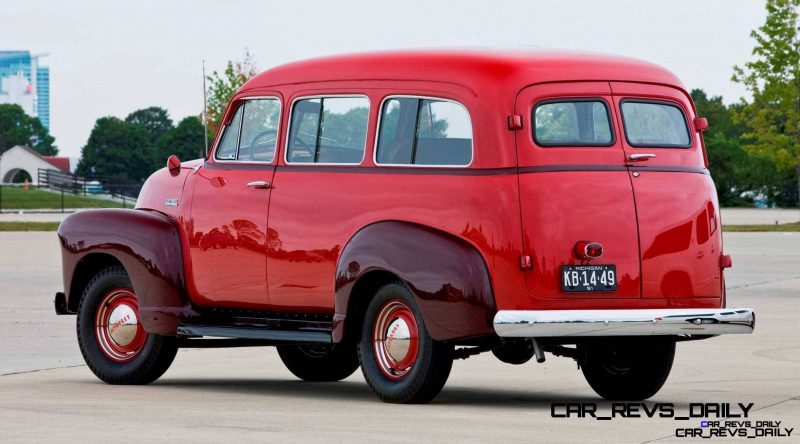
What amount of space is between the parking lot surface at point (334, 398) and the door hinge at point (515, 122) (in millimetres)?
1635

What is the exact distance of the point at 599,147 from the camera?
10750mm

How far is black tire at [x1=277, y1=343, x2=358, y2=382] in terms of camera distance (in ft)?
42.5

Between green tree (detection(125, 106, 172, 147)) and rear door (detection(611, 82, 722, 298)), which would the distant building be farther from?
rear door (detection(611, 82, 722, 298))

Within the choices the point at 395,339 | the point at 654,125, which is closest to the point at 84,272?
the point at 395,339

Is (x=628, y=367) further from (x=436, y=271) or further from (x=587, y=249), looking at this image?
(x=436, y=271)

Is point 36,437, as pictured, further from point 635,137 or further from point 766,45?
point 766,45

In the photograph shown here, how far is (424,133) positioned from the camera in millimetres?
11078

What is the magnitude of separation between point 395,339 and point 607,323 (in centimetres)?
133

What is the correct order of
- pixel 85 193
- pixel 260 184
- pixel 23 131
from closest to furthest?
pixel 260 184, pixel 85 193, pixel 23 131

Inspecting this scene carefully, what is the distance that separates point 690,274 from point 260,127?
3184mm

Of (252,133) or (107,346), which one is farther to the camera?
(107,346)

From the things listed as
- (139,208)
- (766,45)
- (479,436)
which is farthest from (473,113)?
(766,45)

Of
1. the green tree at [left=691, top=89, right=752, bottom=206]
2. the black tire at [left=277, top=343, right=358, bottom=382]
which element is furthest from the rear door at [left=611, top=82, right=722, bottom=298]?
the green tree at [left=691, top=89, right=752, bottom=206]

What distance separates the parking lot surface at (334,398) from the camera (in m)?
9.32
